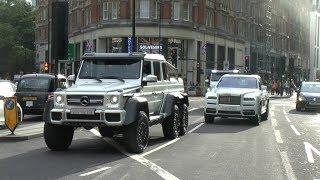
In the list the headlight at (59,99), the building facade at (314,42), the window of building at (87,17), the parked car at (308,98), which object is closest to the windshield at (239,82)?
the parked car at (308,98)

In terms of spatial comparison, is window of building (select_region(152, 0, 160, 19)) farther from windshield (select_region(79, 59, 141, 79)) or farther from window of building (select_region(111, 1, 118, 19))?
windshield (select_region(79, 59, 141, 79))

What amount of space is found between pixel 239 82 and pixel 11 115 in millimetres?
9715

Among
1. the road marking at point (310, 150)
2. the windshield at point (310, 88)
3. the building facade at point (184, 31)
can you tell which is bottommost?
the road marking at point (310, 150)

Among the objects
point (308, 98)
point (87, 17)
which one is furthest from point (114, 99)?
point (87, 17)

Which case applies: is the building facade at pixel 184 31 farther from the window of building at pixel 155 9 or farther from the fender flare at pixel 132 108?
the fender flare at pixel 132 108

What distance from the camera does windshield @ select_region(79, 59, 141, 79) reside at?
1343 cm

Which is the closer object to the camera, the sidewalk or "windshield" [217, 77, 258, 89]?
the sidewalk

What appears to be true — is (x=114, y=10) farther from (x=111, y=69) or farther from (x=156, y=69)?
(x=111, y=69)

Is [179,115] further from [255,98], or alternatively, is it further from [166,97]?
[255,98]

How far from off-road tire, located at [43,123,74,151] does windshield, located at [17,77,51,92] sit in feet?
31.3

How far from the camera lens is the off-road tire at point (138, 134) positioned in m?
12.2

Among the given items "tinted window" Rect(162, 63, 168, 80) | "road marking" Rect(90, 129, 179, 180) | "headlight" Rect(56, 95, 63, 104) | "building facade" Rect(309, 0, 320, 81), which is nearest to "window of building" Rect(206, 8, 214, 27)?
"tinted window" Rect(162, 63, 168, 80)

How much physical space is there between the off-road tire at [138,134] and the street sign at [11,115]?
4.25 metres

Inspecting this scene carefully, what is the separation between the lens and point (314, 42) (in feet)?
495
